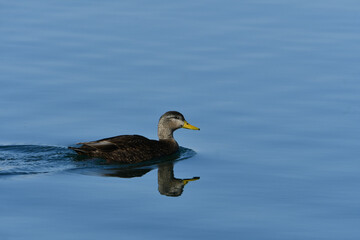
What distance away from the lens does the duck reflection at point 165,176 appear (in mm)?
12091

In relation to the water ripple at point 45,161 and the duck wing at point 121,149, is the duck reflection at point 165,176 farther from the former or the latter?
the duck wing at point 121,149

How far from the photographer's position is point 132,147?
1391 cm

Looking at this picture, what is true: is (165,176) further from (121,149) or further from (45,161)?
(45,161)

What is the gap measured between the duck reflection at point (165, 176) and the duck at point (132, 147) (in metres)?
0.38

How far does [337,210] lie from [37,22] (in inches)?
477

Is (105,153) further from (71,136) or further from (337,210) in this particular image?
(337,210)

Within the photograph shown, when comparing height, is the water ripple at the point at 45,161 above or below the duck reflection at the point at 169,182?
above

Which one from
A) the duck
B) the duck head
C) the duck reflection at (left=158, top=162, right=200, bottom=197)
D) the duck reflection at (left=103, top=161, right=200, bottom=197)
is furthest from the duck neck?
the duck reflection at (left=158, top=162, right=200, bottom=197)

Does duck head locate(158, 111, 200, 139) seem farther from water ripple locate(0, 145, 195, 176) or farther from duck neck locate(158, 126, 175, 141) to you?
water ripple locate(0, 145, 195, 176)

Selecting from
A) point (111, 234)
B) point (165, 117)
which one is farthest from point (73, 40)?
point (111, 234)

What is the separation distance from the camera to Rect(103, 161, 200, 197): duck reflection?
12.1 m

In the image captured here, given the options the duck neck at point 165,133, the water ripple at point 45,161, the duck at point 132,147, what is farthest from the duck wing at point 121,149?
the duck neck at point 165,133

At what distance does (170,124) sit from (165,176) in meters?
2.05

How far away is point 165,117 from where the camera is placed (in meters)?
14.9
